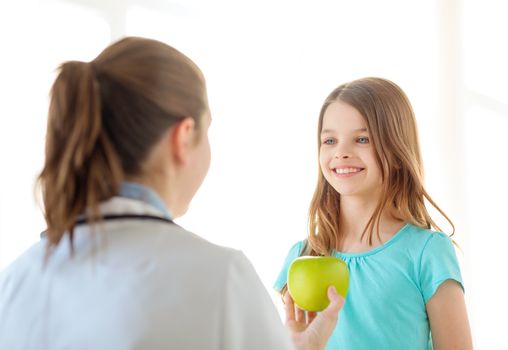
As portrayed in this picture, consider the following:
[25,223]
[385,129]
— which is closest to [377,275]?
[385,129]

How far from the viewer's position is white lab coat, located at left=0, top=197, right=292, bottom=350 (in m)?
0.80

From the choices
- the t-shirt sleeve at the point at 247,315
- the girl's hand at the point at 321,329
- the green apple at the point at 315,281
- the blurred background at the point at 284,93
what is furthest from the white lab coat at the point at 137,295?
the blurred background at the point at 284,93

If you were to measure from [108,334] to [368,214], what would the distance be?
1066 millimetres

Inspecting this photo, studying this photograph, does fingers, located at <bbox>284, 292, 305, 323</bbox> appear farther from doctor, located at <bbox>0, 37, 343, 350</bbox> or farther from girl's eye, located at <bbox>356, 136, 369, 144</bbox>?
doctor, located at <bbox>0, 37, 343, 350</bbox>

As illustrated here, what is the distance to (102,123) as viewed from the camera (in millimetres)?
884

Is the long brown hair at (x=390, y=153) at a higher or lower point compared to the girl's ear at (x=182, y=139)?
lower

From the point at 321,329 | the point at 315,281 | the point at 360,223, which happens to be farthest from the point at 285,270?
the point at 321,329

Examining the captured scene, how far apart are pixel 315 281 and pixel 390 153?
432 mm

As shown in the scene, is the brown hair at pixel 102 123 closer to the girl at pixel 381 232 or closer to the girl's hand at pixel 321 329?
the girl's hand at pixel 321 329

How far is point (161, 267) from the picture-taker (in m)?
0.82

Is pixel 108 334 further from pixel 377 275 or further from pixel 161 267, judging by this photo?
pixel 377 275

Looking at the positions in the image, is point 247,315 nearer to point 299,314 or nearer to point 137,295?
point 137,295

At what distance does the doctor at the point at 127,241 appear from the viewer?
0.81m

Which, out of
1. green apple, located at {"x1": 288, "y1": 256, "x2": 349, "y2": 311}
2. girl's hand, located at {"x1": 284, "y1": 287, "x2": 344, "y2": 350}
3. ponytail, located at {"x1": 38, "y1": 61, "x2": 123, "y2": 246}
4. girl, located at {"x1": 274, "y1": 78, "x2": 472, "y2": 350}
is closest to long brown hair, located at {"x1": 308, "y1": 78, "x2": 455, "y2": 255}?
girl, located at {"x1": 274, "y1": 78, "x2": 472, "y2": 350}
